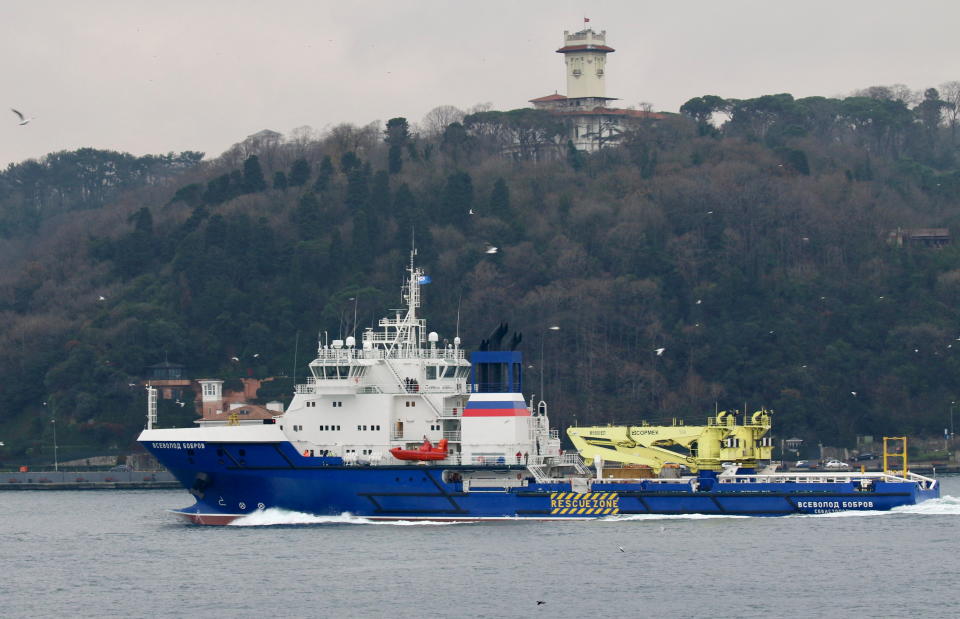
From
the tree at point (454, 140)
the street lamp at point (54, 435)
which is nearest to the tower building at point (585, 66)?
the tree at point (454, 140)

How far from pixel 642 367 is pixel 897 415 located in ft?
42.7

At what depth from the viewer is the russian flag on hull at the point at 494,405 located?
4378 cm

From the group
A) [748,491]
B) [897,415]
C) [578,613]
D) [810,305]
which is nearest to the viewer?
[578,613]

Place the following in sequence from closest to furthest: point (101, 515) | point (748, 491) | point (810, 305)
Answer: point (748, 491)
point (101, 515)
point (810, 305)

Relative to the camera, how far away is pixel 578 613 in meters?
32.4

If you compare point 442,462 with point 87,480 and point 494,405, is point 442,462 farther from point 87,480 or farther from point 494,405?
point 87,480

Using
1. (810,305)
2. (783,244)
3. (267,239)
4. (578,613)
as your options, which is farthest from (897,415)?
(578,613)

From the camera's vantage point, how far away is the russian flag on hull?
43781 millimetres

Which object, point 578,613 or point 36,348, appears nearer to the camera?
point 578,613

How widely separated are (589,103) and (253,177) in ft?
91.8

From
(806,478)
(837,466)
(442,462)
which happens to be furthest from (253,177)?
(806,478)

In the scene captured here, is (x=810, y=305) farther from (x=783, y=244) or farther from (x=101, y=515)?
(x=101, y=515)

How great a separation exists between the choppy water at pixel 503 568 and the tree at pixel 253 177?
61.6 meters

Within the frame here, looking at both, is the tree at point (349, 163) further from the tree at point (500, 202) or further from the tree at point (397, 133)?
the tree at point (500, 202)
